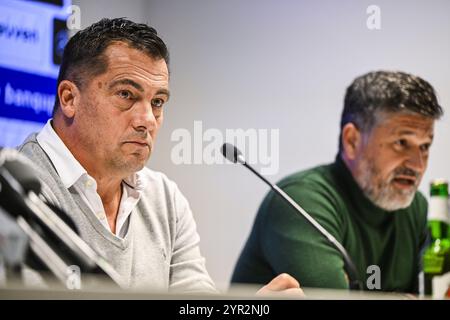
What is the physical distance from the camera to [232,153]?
2.25 m

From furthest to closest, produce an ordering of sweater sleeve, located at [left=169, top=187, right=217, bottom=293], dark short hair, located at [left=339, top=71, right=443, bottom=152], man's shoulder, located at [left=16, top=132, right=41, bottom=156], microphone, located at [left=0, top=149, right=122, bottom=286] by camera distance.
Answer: dark short hair, located at [left=339, top=71, right=443, bottom=152], sweater sleeve, located at [left=169, top=187, right=217, bottom=293], man's shoulder, located at [left=16, top=132, right=41, bottom=156], microphone, located at [left=0, top=149, right=122, bottom=286]

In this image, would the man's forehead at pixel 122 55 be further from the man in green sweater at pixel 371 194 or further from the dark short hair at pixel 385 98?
the dark short hair at pixel 385 98

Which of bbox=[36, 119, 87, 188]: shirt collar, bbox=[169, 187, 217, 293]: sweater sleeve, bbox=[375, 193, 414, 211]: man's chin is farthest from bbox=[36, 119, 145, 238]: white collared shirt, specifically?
bbox=[375, 193, 414, 211]: man's chin

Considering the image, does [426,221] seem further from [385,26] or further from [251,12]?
[251,12]

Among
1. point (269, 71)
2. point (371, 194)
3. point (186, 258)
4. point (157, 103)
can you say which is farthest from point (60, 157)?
point (371, 194)

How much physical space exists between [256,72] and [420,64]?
0.51m

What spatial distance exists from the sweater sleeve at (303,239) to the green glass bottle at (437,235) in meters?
0.28

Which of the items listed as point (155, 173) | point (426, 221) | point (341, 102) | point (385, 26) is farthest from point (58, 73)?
point (426, 221)

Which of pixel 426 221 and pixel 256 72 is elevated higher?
pixel 256 72

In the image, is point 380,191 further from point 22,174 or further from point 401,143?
point 22,174

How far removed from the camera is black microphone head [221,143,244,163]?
2242 mm

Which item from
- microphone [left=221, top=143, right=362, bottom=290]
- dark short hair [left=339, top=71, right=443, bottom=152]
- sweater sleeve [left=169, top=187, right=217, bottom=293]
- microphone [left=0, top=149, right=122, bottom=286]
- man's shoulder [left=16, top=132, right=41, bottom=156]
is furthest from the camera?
dark short hair [left=339, top=71, right=443, bottom=152]

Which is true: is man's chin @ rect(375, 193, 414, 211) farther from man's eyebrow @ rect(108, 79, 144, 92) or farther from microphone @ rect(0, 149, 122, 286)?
microphone @ rect(0, 149, 122, 286)
